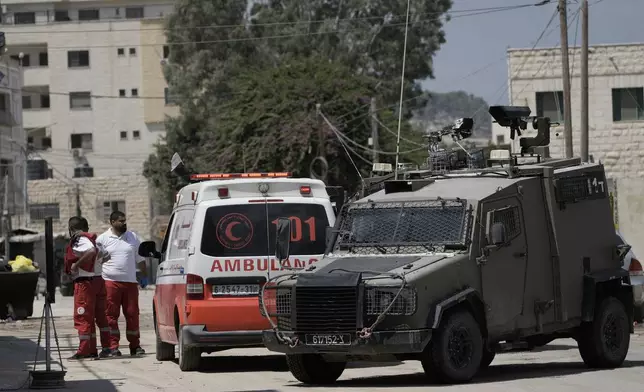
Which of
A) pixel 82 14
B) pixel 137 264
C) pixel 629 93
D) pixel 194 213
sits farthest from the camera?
pixel 82 14

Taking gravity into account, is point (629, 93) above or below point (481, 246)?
above

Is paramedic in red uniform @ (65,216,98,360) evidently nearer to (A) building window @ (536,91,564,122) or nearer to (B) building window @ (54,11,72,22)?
(A) building window @ (536,91,564,122)

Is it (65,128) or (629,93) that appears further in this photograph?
(65,128)

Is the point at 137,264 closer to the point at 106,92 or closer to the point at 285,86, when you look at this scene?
the point at 285,86

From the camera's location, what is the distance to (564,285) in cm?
1614

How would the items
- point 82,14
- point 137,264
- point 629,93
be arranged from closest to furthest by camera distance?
point 137,264
point 629,93
point 82,14

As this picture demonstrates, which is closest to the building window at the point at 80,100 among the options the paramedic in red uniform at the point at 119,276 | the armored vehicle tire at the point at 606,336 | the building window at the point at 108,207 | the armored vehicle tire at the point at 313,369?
the building window at the point at 108,207

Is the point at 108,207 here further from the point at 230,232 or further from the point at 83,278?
the point at 230,232

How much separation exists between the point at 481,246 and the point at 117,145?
286ft

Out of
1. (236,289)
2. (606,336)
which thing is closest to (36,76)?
(236,289)

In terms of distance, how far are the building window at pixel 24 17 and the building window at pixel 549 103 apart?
188 ft

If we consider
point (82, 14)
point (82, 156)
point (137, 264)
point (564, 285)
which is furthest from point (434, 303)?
point (82, 14)

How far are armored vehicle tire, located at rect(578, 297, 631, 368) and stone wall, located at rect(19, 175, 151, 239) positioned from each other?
75.7m

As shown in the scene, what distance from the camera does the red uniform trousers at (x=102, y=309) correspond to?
779 inches
